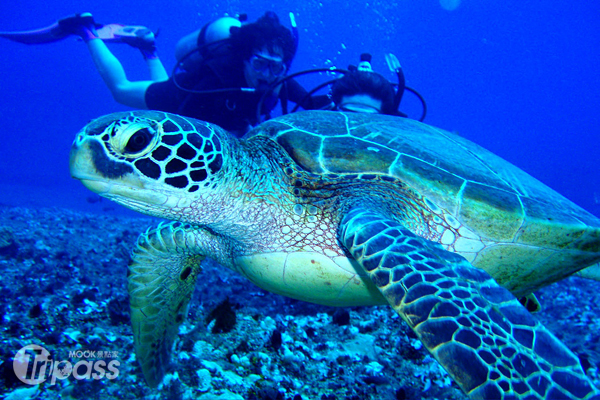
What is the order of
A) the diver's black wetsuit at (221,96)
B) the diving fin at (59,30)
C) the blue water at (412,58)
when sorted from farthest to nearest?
the blue water at (412,58), the diving fin at (59,30), the diver's black wetsuit at (221,96)

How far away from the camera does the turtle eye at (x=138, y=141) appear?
4.52 ft

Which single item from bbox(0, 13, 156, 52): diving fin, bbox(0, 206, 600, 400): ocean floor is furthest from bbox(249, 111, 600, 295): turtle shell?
bbox(0, 13, 156, 52): diving fin

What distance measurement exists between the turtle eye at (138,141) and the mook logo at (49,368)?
4.18 feet

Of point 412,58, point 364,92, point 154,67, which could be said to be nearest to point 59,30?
point 154,67

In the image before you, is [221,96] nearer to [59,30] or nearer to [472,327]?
[59,30]

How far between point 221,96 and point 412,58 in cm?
8398

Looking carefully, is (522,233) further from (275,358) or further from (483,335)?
(275,358)

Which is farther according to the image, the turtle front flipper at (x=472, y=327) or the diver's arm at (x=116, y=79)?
the diver's arm at (x=116, y=79)

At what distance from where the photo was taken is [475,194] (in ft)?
5.98

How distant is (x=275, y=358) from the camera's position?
6.33 ft

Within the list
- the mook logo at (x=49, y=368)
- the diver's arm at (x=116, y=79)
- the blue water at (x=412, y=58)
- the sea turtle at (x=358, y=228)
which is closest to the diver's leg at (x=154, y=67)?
the diver's arm at (x=116, y=79)

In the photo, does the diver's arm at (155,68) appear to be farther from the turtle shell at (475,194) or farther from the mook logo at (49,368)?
the mook logo at (49,368)

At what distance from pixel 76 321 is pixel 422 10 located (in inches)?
3087

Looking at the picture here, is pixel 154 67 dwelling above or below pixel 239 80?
above
